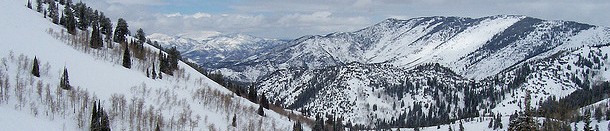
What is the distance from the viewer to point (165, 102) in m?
107

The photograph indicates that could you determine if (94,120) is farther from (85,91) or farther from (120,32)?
(120,32)

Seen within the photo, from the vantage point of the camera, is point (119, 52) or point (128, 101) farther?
point (119, 52)

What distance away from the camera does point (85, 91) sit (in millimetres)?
87062

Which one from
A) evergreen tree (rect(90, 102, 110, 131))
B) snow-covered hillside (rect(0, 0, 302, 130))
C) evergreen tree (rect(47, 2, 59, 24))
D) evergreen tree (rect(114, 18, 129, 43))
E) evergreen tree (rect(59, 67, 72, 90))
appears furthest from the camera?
evergreen tree (rect(114, 18, 129, 43))

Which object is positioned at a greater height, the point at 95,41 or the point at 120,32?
the point at 120,32

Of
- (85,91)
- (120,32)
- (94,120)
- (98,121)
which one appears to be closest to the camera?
(94,120)

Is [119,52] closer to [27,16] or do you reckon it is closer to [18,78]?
[27,16]

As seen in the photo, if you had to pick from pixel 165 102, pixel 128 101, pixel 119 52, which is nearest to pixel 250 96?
pixel 119 52

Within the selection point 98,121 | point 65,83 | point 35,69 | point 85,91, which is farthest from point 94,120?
point 35,69

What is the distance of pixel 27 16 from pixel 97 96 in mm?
55403

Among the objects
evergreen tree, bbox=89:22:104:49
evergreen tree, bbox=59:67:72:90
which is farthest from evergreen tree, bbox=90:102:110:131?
evergreen tree, bbox=89:22:104:49

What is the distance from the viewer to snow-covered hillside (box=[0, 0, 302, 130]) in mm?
74938

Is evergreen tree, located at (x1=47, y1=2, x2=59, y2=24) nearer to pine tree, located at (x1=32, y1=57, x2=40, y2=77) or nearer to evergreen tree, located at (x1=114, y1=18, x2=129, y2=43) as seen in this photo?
evergreen tree, located at (x1=114, y1=18, x2=129, y2=43)

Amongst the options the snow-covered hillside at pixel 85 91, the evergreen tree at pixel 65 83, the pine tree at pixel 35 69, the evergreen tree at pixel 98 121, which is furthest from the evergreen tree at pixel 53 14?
the evergreen tree at pixel 98 121
